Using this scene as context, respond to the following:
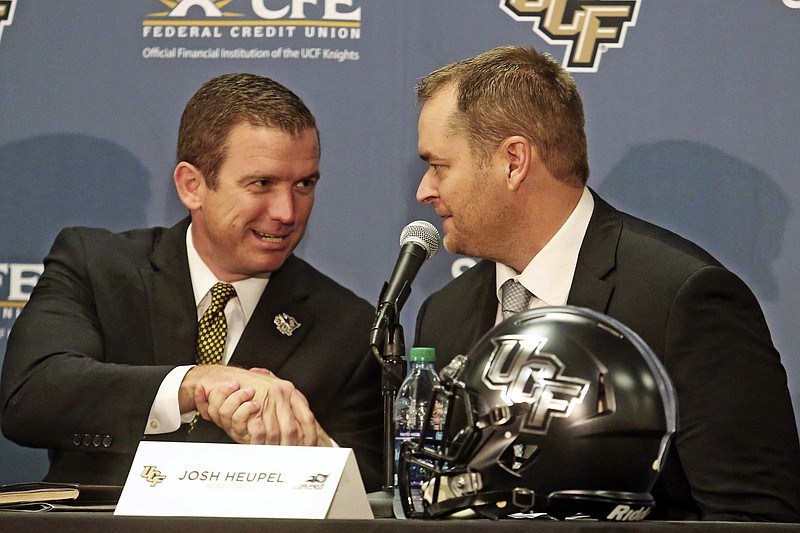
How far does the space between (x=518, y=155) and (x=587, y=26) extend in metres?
0.79

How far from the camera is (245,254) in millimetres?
3477

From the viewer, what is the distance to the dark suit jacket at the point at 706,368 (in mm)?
2328

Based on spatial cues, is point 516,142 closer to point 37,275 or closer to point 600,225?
point 600,225

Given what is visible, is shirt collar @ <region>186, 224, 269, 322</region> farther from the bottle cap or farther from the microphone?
the microphone

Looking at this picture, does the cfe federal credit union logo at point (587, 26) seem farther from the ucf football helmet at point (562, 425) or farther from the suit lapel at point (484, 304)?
the ucf football helmet at point (562, 425)

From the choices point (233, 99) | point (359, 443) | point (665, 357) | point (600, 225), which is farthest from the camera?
point (233, 99)

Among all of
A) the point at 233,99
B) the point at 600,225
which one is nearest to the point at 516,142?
the point at 600,225

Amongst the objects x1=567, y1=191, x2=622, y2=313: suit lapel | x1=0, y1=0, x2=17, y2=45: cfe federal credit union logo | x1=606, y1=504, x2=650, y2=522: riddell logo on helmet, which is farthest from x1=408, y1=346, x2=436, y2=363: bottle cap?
x1=0, y1=0, x2=17, y2=45: cfe federal credit union logo

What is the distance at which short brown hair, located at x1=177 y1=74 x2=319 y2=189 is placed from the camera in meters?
3.54

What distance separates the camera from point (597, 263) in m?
2.83

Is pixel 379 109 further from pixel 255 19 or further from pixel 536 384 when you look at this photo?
pixel 536 384

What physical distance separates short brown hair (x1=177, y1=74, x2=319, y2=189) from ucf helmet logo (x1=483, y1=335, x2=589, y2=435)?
2070mm

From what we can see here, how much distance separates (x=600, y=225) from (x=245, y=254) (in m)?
1.26

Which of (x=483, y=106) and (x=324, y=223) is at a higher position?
(x=483, y=106)
